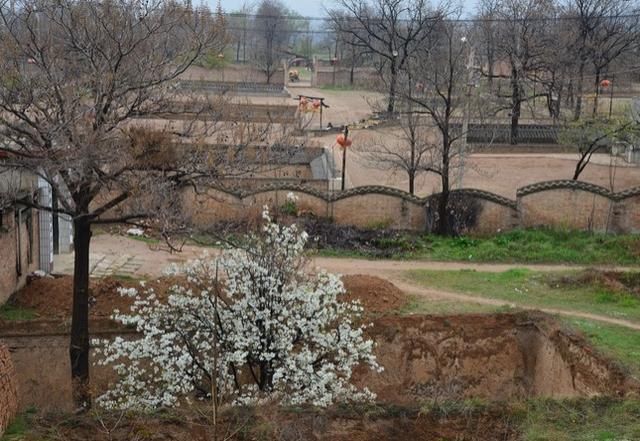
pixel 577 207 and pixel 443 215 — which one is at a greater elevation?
pixel 577 207

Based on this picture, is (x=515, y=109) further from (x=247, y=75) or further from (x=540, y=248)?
(x=247, y=75)

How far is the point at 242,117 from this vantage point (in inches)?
642

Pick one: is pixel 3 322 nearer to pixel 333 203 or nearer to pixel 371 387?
pixel 371 387

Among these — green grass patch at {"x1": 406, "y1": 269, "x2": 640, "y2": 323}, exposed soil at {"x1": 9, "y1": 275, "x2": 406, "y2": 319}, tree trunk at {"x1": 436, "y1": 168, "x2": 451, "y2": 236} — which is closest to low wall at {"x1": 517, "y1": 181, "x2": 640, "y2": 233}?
tree trunk at {"x1": 436, "y1": 168, "x2": 451, "y2": 236}

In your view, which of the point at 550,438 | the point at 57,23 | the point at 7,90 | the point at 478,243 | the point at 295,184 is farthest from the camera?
the point at 295,184

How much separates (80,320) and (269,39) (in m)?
61.8

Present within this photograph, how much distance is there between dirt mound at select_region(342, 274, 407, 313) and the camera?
1811 cm

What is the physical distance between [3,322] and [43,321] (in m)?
0.74

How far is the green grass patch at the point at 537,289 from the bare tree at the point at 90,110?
7963 mm

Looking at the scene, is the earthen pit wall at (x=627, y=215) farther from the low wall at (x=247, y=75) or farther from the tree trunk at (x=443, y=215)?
the low wall at (x=247, y=75)

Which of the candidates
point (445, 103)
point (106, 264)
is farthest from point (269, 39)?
point (106, 264)

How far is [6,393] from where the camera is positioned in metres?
11.4

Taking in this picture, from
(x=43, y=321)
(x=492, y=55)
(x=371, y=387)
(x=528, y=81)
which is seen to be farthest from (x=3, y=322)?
(x=492, y=55)

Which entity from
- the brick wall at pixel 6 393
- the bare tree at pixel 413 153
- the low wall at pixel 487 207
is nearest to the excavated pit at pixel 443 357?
the brick wall at pixel 6 393
